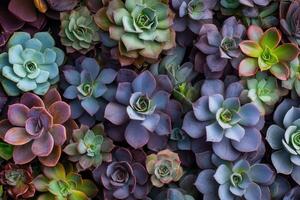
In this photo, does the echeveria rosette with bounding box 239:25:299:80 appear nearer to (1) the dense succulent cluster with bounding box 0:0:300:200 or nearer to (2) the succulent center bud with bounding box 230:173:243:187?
(1) the dense succulent cluster with bounding box 0:0:300:200

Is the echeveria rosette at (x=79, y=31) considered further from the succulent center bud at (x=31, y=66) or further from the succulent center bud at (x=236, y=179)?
the succulent center bud at (x=236, y=179)

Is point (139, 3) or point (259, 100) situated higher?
point (139, 3)

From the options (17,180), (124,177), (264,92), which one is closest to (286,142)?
(264,92)

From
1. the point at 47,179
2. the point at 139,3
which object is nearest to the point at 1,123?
the point at 47,179

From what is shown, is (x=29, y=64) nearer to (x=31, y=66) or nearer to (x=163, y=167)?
(x=31, y=66)

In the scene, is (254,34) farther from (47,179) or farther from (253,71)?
(47,179)

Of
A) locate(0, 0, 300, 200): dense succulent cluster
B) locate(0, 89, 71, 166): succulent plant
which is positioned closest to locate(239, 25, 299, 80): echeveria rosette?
locate(0, 0, 300, 200): dense succulent cluster
